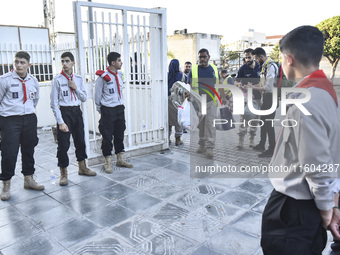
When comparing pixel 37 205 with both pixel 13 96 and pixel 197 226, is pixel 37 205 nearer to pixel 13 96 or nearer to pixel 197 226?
pixel 13 96

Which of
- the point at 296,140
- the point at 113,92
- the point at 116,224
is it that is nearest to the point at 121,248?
the point at 116,224

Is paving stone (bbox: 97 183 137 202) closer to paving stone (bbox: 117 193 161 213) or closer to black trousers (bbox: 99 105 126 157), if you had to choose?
paving stone (bbox: 117 193 161 213)

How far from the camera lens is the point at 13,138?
4047 mm

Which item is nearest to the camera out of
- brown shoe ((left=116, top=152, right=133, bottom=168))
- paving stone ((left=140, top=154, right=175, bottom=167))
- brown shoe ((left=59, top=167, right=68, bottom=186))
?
brown shoe ((left=59, top=167, right=68, bottom=186))

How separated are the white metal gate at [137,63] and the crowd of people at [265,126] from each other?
0.43m

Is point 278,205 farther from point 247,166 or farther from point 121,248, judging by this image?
point 247,166

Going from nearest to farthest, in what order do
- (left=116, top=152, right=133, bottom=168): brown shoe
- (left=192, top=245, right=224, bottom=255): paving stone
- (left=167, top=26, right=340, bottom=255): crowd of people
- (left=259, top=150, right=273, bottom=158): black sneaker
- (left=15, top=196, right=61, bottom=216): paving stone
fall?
(left=167, top=26, right=340, bottom=255): crowd of people
(left=192, top=245, right=224, bottom=255): paving stone
(left=15, top=196, right=61, bottom=216): paving stone
(left=116, top=152, right=133, bottom=168): brown shoe
(left=259, top=150, right=273, bottom=158): black sneaker

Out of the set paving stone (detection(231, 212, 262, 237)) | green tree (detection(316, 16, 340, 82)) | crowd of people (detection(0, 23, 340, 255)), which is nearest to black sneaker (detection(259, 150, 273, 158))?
crowd of people (detection(0, 23, 340, 255))

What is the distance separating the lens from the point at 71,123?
4.57 metres

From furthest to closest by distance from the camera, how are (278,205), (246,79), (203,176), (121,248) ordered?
(246,79), (203,176), (121,248), (278,205)

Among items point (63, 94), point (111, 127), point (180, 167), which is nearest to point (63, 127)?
point (63, 94)

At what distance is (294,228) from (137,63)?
4864 mm

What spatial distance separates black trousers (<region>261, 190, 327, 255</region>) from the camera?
1610mm

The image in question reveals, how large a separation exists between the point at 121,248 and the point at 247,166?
3138mm
